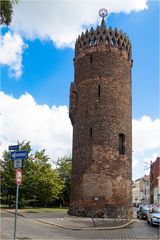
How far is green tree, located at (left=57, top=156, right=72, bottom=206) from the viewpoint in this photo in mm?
58750

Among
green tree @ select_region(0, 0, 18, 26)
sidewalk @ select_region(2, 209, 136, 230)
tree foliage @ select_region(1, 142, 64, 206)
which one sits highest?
green tree @ select_region(0, 0, 18, 26)

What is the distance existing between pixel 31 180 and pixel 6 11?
1525 inches

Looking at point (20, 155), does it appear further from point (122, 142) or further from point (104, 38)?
point (104, 38)

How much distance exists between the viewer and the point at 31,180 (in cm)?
4600

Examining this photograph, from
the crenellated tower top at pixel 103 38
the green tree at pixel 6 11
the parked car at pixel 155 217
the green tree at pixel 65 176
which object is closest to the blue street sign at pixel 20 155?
the green tree at pixel 6 11

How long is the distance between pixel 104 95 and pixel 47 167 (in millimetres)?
20294

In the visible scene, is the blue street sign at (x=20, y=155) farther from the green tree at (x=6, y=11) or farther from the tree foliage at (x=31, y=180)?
the tree foliage at (x=31, y=180)

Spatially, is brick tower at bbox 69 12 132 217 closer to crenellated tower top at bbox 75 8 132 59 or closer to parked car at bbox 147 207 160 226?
crenellated tower top at bbox 75 8 132 59

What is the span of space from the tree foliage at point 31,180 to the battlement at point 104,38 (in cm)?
1748

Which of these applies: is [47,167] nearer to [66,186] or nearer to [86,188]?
[66,186]

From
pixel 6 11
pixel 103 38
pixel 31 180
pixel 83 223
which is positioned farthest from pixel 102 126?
pixel 6 11

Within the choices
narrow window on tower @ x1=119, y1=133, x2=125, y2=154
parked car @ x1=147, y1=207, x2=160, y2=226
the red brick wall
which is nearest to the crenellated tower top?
the red brick wall

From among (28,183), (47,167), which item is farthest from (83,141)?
(47,167)

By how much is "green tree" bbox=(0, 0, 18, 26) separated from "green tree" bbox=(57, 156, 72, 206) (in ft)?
160
